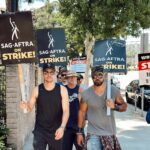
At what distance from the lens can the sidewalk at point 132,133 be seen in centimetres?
1188

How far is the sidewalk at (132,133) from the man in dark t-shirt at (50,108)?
4.29 metres

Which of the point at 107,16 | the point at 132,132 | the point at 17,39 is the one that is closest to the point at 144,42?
the point at 107,16

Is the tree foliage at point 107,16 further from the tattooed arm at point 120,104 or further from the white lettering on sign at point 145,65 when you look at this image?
the tattooed arm at point 120,104

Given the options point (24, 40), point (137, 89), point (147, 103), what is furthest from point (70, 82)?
point (137, 89)

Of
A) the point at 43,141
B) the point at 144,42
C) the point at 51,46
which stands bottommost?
the point at 43,141

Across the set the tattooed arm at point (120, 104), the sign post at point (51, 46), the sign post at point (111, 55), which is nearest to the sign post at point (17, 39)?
the tattooed arm at point (120, 104)

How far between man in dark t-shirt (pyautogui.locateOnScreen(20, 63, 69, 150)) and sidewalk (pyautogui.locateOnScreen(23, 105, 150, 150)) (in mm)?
4287

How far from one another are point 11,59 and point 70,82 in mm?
1281

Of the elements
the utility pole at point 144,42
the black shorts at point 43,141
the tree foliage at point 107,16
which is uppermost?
the tree foliage at point 107,16

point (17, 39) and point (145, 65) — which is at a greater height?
point (17, 39)

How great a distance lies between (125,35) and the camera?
24.6 meters

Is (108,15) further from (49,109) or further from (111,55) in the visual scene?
(49,109)

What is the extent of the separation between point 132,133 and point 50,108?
8.00 meters

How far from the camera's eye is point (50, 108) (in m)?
6.69
